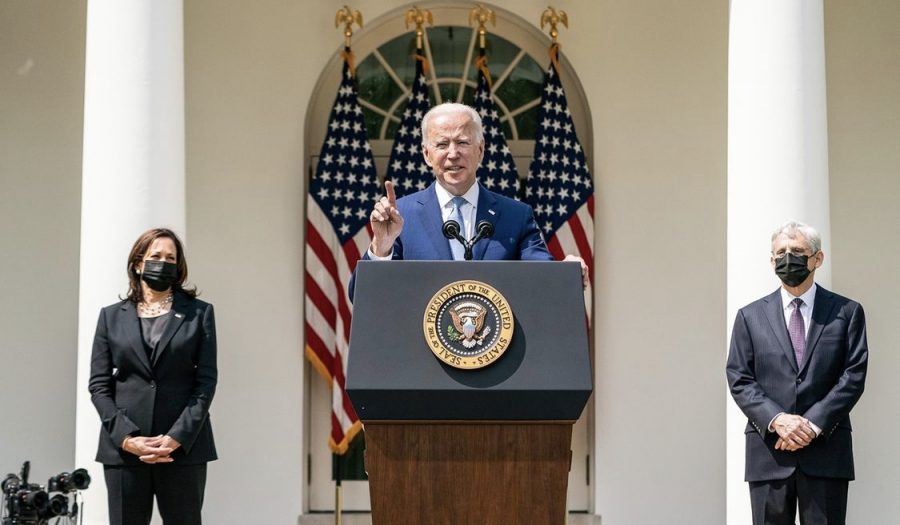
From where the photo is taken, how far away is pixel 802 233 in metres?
6.55

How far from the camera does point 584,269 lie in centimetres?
404

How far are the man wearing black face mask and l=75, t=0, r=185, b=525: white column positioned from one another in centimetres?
336

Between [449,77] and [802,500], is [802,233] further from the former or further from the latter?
[449,77]

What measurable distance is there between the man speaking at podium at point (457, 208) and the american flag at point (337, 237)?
5490 mm

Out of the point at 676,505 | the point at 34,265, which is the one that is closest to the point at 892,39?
the point at 676,505

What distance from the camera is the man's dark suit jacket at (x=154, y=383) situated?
641cm

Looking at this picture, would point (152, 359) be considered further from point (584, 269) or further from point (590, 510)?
point (590, 510)

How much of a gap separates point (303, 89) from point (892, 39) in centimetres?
465

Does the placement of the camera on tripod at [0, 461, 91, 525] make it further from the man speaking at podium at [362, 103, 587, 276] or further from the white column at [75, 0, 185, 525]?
the man speaking at podium at [362, 103, 587, 276]

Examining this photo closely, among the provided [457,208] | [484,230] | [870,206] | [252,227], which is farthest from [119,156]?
[870,206]

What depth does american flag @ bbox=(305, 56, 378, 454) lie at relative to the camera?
10242mm

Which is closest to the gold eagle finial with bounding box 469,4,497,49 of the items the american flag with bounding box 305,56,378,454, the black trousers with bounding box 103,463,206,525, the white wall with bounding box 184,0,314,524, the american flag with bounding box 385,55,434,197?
the american flag with bounding box 385,55,434,197

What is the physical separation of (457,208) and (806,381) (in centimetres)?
259

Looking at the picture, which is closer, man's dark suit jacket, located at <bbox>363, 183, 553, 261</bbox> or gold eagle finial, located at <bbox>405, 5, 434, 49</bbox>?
man's dark suit jacket, located at <bbox>363, 183, 553, 261</bbox>
